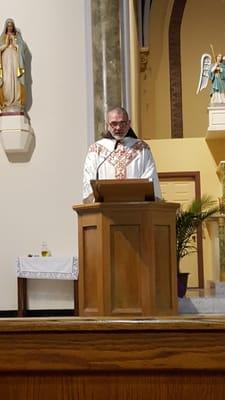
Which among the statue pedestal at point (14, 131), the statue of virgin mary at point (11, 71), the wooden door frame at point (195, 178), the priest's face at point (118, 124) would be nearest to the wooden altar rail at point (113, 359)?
the priest's face at point (118, 124)

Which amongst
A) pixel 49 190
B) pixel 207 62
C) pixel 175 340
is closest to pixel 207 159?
pixel 207 62

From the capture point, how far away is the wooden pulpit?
4.71m

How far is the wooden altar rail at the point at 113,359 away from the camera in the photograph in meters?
1.43

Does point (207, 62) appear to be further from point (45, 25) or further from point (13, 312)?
point (13, 312)

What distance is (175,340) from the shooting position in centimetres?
144

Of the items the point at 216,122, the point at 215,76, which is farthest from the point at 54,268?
the point at 215,76

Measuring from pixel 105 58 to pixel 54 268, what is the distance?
97.7 inches

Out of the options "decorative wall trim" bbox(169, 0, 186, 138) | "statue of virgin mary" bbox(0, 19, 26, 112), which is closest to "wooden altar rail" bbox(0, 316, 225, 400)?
"statue of virgin mary" bbox(0, 19, 26, 112)

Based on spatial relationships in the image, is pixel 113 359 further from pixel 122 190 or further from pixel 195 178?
pixel 195 178

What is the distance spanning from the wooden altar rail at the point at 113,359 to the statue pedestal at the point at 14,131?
6373mm

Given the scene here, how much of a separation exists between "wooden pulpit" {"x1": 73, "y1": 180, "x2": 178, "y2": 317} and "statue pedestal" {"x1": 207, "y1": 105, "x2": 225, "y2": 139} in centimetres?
653

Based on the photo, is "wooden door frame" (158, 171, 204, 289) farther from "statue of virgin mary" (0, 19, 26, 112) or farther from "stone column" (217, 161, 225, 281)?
"statue of virgin mary" (0, 19, 26, 112)

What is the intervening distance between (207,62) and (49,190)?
5345 millimetres

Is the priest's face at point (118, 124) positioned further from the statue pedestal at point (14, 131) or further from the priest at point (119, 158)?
the statue pedestal at point (14, 131)
